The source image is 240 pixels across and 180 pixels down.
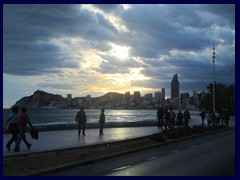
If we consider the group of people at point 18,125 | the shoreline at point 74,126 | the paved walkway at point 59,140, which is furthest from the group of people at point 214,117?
the group of people at point 18,125

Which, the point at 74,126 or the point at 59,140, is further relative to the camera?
the point at 74,126

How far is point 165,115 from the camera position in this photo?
104 feet

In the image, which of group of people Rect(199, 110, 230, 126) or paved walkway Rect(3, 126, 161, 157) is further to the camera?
group of people Rect(199, 110, 230, 126)

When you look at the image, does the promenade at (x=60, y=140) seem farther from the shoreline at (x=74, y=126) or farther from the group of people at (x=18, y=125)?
the shoreline at (x=74, y=126)

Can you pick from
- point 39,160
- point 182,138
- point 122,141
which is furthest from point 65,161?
point 182,138

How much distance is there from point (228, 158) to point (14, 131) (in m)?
8.35

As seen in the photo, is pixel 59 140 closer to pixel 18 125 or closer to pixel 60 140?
pixel 60 140

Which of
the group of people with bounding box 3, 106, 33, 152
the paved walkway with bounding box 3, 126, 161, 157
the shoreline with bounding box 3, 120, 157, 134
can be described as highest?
the group of people with bounding box 3, 106, 33, 152

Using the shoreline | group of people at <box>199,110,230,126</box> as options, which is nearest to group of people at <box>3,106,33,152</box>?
A: the shoreline

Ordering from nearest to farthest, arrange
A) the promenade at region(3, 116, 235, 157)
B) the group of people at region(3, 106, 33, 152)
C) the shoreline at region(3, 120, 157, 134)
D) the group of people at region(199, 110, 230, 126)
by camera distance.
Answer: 1. the group of people at region(3, 106, 33, 152)
2. the promenade at region(3, 116, 235, 157)
3. the shoreline at region(3, 120, 157, 134)
4. the group of people at region(199, 110, 230, 126)

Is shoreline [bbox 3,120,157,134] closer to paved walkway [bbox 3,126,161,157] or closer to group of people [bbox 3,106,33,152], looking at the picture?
paved walkway [bbox 3,126,161,157]

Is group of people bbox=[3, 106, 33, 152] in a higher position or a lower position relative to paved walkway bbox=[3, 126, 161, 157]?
higher

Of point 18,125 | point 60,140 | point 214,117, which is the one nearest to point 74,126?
point 60,140

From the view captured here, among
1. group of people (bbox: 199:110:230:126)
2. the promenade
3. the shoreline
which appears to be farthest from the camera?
group of people (bbox: 199:110:230:126)
